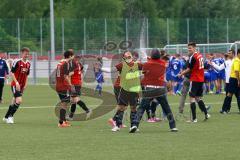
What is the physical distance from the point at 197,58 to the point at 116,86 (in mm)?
2347

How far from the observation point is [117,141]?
15961mm

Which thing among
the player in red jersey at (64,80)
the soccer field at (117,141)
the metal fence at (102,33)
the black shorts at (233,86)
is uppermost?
the metal fence at (102,33)

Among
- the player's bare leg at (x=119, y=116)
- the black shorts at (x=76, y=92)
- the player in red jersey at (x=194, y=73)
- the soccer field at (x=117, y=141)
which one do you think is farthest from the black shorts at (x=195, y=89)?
the black shorts at (x=76, y=92)

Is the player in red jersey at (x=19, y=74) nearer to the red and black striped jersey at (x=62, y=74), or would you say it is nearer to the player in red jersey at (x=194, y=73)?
the red and black striped jersey at (x=62, y=74)

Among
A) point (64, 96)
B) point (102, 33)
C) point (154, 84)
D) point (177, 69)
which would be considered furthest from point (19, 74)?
point (102, 33)

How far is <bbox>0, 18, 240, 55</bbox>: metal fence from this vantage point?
60.5 m

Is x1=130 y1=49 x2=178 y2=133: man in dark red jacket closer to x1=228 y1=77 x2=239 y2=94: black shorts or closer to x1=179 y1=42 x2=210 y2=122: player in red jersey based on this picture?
x1=179 y1=42 x2=210 y2=122: player in red jersey

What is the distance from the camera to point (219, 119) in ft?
73.3

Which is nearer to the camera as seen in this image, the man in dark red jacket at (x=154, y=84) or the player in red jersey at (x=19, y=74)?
the man in dark red jacket at (x=154, y=84)

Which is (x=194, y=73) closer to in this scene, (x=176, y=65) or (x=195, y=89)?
(x=195, y=89)

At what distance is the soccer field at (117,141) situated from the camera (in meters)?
13.5

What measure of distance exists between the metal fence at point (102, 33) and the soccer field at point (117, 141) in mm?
38542

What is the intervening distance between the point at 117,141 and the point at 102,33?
46.0m

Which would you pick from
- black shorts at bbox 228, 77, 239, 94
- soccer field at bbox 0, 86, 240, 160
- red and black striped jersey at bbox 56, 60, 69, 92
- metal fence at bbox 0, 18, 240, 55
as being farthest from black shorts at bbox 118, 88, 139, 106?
metal fence at bbox 0, 18, 240, 55
